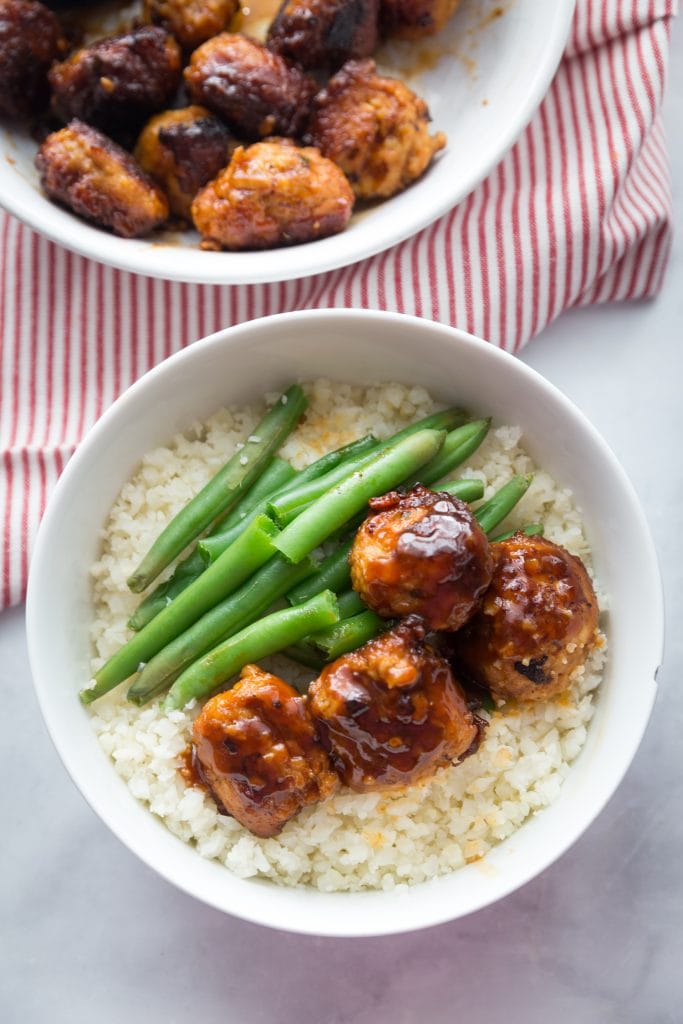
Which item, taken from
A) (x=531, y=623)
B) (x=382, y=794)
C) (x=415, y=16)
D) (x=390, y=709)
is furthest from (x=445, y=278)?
(x=382, y=794)

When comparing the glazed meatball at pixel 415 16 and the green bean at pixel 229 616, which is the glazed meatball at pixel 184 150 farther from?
the green bean at pixel 229 616

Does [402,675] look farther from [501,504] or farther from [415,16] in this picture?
[415,16]

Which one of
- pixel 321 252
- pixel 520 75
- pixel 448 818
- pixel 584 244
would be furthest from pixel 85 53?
pixel 448 818

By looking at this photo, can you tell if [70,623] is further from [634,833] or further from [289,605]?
[634,833]

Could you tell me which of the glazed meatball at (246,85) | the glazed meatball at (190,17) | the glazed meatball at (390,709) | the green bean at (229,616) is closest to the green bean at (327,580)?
the green bean at (229,616)

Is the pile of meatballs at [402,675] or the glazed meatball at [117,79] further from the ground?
the glazed meatball at [117,79]
